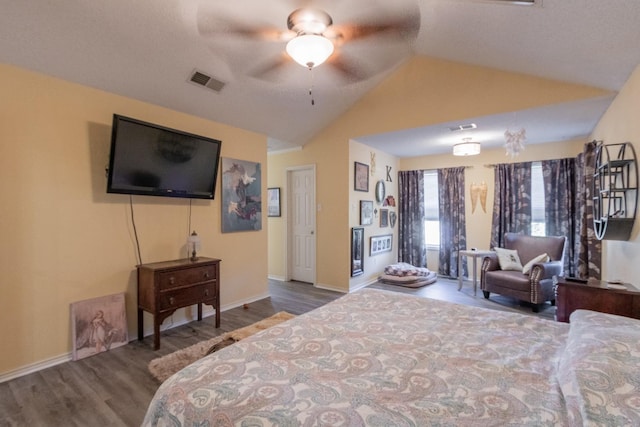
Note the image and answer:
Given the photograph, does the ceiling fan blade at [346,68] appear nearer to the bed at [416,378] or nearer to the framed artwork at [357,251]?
the bed at [416,378]

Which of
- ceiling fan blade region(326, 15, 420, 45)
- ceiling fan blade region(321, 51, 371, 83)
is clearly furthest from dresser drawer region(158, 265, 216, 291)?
ceiling fan blade region(326, 15, 420, 45)

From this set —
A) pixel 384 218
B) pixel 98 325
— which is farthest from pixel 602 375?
pixel 384 218

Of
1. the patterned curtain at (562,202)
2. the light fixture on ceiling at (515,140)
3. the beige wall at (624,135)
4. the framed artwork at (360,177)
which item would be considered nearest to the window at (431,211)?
the framed artwork at (360,177)

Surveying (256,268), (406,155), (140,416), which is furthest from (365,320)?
(406,155)

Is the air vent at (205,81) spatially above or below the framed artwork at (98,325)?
above

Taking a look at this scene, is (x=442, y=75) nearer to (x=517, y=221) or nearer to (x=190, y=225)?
(x=517, y=221)

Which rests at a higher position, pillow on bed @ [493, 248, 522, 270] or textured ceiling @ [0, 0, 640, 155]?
textured ceiling @ [0, 0, 640, 155]

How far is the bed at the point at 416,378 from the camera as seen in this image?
903 millimetres

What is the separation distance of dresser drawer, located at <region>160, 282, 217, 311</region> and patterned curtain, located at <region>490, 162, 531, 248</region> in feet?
15.0

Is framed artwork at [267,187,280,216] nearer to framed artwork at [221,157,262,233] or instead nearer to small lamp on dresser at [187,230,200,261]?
framed artwork at [221,157,262,233]

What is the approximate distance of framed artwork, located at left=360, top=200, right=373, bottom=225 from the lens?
4.96 m

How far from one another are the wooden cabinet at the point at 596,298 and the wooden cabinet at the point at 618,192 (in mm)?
477

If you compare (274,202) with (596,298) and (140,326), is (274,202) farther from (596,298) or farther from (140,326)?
(596,298)

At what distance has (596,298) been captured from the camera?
97.3 inches
